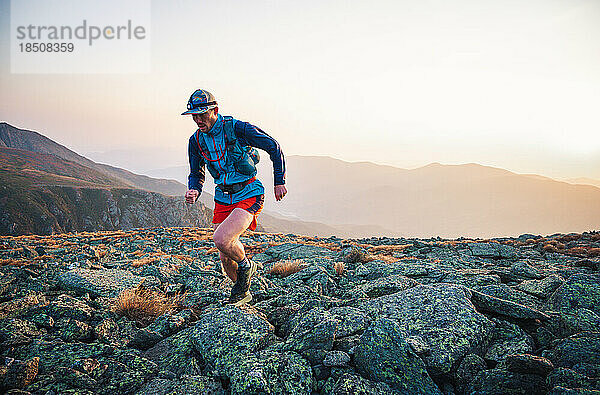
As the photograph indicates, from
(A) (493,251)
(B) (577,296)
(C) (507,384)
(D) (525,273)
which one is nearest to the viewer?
(C) (507,384)

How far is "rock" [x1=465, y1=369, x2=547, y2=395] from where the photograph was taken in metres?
2.84

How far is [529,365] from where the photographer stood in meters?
2.96

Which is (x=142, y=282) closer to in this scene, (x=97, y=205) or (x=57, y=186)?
(x=97, y=205)

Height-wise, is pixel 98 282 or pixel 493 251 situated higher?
pixel 98 282

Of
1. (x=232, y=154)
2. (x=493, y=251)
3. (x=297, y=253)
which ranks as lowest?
(x=297, y=253)

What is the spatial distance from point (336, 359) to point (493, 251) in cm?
1129

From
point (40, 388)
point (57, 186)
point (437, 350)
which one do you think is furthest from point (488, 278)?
point (57, 186)

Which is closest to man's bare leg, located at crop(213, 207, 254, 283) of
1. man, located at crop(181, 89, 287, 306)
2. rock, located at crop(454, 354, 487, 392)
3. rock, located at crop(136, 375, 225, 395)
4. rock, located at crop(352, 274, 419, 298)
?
man, located at crop(181, 89, 287, 306)

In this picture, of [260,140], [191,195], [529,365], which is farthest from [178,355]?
[529,365]

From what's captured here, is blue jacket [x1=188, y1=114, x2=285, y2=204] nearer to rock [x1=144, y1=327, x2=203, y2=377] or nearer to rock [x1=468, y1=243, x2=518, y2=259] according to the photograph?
rock [x1=144, y1=327, x2=203, y2=377]

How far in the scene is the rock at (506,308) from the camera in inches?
162

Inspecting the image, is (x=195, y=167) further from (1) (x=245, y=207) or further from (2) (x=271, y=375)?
(2) (x=271, y=375)

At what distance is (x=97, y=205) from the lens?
115m

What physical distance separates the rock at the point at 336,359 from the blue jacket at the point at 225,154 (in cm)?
283
